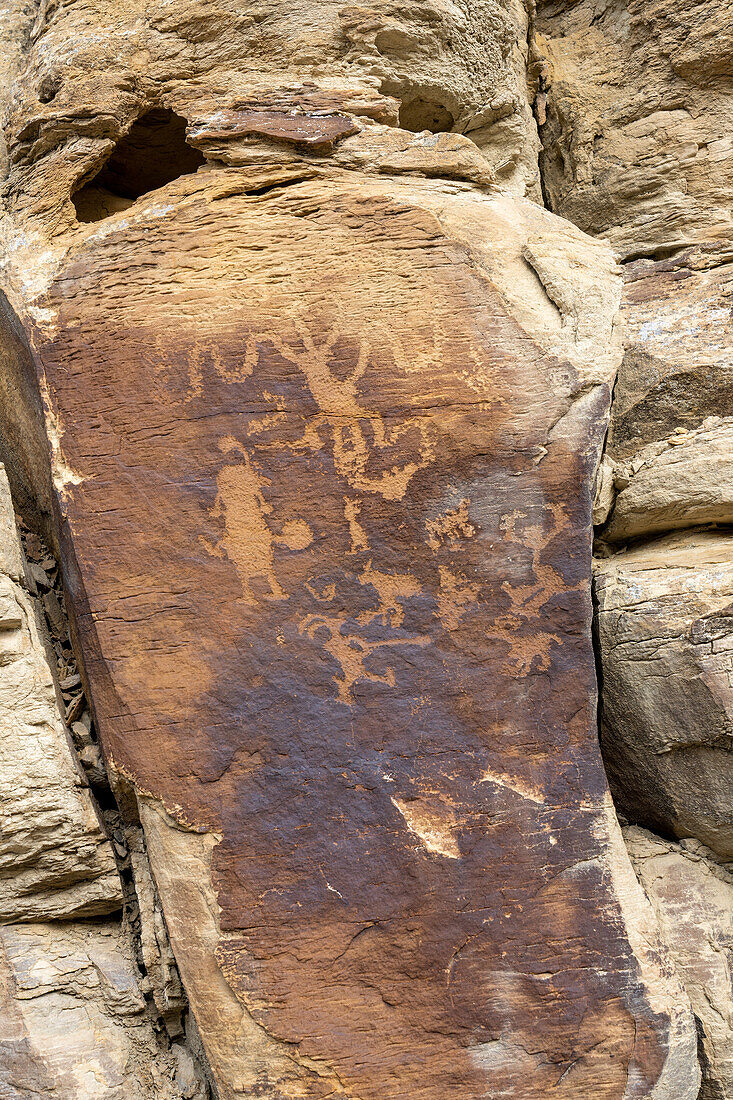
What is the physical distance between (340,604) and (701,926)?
4.48ft

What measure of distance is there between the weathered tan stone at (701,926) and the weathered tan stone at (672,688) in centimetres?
7

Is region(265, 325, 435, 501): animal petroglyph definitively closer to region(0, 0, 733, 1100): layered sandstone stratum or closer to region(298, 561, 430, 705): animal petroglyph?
region(0, 0, 733, 1100): layered sandstone stratum

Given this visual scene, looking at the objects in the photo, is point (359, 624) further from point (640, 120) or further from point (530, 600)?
point (640, 120)

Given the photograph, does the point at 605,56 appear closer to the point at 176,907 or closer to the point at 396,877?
the point at 396,877

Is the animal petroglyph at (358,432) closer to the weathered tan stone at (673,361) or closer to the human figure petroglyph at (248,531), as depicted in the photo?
the human figure petroglyph at (248,531)

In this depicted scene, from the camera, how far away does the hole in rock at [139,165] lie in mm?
2779

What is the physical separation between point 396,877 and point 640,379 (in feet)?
5.51

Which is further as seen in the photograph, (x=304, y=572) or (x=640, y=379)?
(x=640, y=379)

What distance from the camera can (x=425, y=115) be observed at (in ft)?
10.0

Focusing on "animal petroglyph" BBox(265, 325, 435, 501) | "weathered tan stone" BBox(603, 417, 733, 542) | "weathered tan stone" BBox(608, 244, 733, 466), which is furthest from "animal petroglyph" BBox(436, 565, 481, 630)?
"weathered tan stone" BBox(608, 244, 733, 466)

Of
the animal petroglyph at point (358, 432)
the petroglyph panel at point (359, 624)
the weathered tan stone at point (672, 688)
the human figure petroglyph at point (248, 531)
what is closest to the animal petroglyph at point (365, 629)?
the petroglyph panel at point (359, 624)

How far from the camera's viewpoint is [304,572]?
7.32ft

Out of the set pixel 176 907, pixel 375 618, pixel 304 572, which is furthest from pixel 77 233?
pixel 176 907

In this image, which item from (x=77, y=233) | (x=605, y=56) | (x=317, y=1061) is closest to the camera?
(x=317, y=1061)
